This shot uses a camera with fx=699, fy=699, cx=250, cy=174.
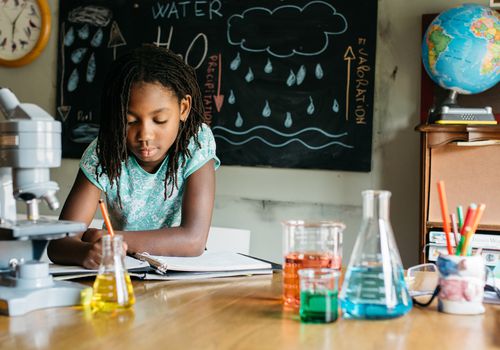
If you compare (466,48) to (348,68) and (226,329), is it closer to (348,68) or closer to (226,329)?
(348,68)

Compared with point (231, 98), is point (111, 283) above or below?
below

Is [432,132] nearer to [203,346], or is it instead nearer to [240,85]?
[240,85]

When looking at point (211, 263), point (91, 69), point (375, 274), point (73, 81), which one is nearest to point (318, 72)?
point (91, 69)

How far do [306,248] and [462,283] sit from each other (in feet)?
0.86

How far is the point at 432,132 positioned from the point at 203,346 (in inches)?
85.0

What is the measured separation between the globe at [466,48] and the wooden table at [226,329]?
1.81m

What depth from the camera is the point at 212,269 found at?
146 cm

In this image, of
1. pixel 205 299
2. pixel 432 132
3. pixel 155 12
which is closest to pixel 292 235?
pixel 205 299

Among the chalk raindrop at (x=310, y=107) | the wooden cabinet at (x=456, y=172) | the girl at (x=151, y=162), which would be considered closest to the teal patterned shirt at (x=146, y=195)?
the girl at (x=151, y=162)

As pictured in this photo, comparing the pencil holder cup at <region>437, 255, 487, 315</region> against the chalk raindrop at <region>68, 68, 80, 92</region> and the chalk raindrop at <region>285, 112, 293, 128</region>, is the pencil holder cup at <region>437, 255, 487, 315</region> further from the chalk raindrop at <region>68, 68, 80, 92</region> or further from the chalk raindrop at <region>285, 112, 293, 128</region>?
the chalk raindrop at <region>68, 68, 80, 92</region>

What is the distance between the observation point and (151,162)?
6.32 feet

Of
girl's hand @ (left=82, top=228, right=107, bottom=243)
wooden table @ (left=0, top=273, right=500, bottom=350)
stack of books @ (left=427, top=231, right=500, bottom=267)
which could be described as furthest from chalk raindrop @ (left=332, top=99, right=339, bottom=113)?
wooden table @ (left=0, top=273, right=500, bottom=350)

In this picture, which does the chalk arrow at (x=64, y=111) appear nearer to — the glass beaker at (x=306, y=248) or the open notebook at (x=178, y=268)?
the open notebook at (x=178, y=268)

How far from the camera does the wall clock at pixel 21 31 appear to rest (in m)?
3.92
